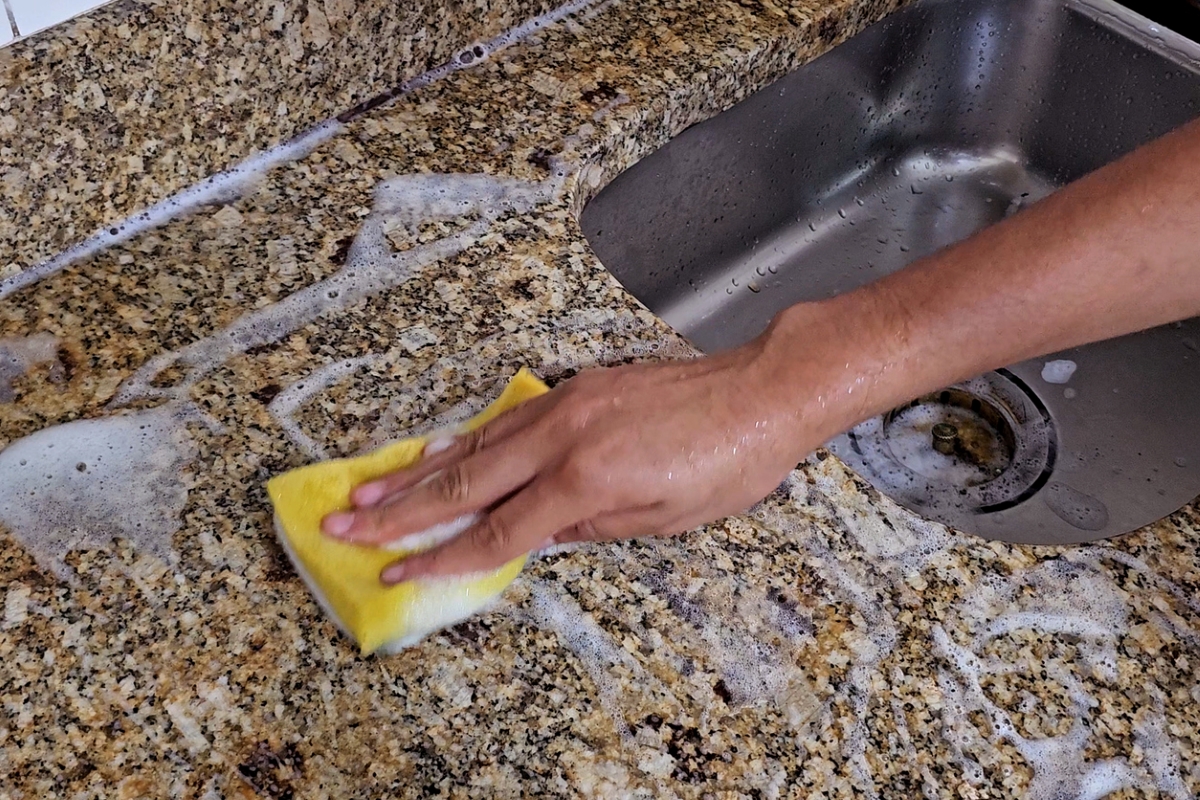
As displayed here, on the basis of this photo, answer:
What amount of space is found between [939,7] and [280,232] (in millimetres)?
892

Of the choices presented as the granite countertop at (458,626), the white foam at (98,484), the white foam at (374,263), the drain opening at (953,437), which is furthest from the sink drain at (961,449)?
the white foam at (98,484)

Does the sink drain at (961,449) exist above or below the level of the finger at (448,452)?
below

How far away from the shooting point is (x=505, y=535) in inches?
27.0

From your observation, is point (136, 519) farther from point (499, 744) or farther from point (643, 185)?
point (643, 185)

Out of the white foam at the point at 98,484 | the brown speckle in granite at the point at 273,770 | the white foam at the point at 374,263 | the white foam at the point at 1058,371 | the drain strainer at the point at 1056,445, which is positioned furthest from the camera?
the white foam at the point at 1058,371

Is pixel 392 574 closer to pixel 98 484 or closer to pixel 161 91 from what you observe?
pixel 98 484

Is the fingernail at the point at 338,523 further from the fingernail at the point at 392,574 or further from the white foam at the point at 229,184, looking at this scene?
the white foam at the point at 229,184

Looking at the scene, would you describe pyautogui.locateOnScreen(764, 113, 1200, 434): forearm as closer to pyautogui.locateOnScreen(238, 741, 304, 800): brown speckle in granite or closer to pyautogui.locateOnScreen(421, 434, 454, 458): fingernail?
pyautogui.locateOnScreen(421, 434, 454, 458): fingernail

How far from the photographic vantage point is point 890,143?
1.41 metres

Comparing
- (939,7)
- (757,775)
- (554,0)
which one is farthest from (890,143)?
(757,775)

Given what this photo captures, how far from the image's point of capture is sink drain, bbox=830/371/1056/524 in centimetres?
113

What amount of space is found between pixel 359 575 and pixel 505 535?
0.33ft

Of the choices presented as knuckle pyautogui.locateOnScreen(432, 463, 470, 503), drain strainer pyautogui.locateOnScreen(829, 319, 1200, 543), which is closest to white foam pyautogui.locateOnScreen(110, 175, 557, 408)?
knuckle pyautogui.locateOnScreen(432, 463, 470, 503)

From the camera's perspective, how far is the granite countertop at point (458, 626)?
2.08 feet
